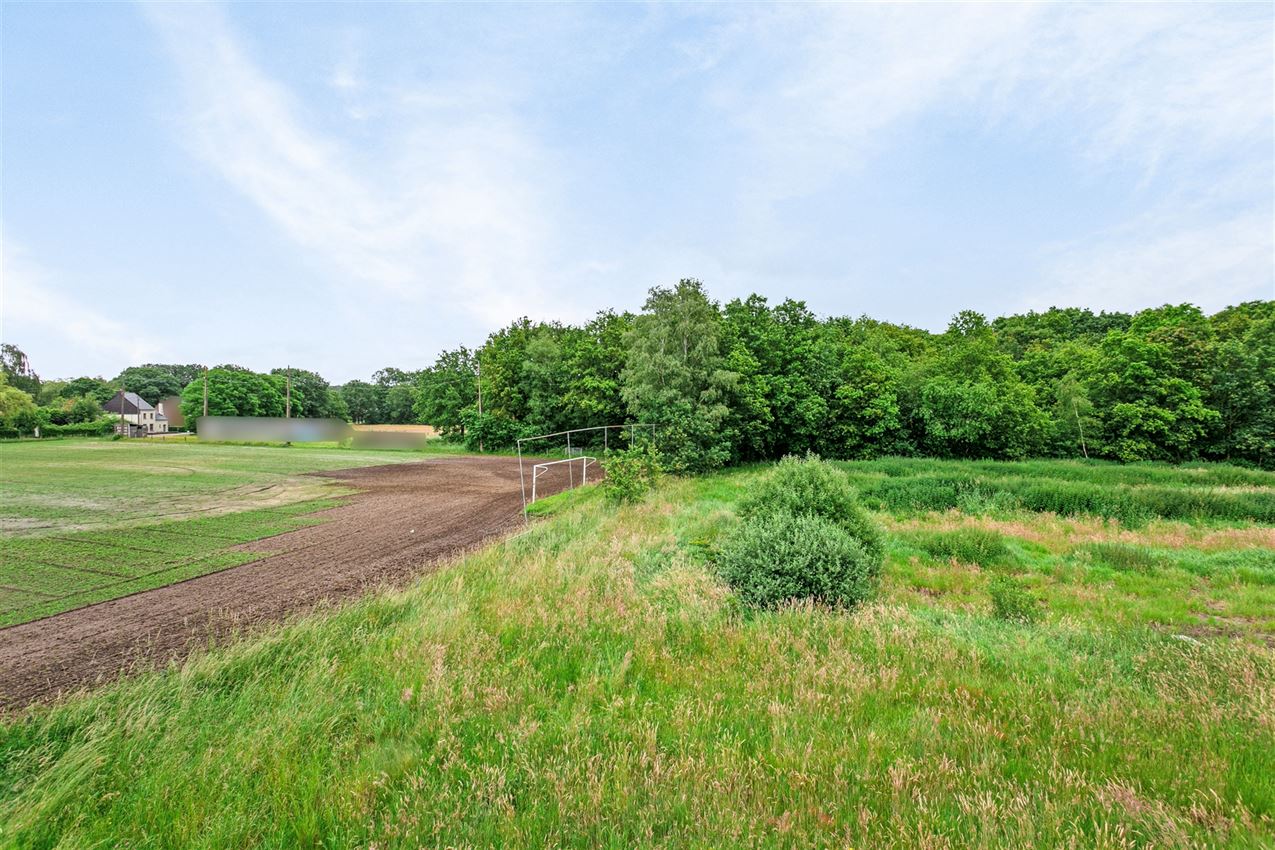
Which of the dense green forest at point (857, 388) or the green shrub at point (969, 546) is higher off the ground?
the dense green forest at point (857, 388)

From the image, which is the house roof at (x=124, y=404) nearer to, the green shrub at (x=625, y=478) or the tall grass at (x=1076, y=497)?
the green shrub at (x=625, y=478)

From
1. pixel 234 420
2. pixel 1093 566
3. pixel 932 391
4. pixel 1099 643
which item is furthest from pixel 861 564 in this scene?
pixel 234 420

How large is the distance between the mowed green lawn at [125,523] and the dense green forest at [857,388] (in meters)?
17.2

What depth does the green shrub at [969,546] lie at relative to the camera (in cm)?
1143

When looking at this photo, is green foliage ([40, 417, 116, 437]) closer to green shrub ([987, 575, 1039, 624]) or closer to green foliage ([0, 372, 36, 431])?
green foliage ([0, 372, 36, 431])

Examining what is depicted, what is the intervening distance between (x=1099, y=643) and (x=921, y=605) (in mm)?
2265

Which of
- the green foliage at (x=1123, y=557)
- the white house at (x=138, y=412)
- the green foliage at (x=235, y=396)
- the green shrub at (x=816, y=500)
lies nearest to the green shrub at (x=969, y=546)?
the green foliage at (x=1123, y=557)

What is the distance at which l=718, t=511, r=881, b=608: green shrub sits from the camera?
717 centimetres

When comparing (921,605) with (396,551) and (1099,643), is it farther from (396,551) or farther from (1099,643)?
(396,551)

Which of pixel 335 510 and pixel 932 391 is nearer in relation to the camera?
pixel 335 510

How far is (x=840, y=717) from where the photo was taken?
13.3 ft

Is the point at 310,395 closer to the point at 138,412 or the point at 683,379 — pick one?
the point at 138,412

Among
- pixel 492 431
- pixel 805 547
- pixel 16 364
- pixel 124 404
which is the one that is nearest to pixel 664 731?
pixel 805 547

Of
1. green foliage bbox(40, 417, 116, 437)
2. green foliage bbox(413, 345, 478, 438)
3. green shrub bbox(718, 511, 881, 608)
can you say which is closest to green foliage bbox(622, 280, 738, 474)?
green shrub bbox(718, 511, 881, 608)
